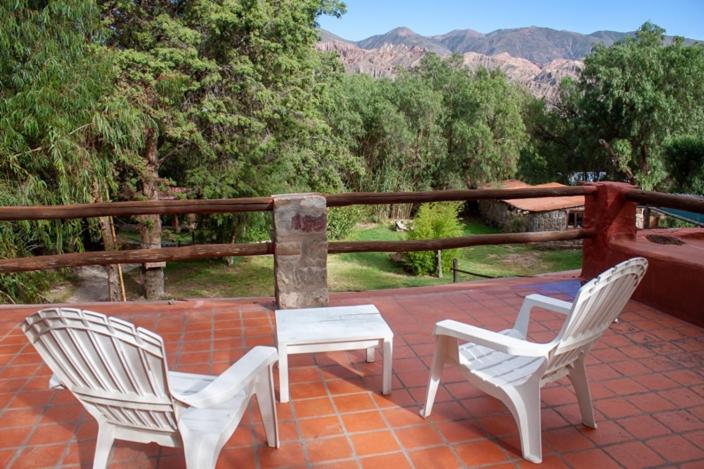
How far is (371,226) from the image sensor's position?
22.1m

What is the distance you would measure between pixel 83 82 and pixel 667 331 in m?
7.41

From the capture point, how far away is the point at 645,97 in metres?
19.2

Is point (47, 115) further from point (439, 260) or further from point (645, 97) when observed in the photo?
point (645, 97)

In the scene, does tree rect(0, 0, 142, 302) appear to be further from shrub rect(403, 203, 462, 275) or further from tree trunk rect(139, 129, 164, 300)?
shrub rect(403, 203, 462, 275)

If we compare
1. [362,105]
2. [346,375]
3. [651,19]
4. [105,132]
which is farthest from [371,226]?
[346,375]

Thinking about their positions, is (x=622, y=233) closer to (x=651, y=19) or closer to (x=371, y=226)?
(x=371, y=226)

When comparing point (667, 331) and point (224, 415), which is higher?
point (224, 415)

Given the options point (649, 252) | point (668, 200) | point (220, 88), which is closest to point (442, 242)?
point (649, 252)

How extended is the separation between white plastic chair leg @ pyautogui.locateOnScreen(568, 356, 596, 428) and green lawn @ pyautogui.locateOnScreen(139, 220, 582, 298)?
1144 centimetres

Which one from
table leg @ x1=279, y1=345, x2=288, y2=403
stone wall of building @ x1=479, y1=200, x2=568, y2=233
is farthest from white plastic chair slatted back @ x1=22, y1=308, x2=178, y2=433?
stone wall of building @ x1=479, y1=200, x2=568, y2=233

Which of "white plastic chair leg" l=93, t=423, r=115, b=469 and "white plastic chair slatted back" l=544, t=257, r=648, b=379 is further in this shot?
"white plastic chair slatted back" l=544, t=257, r=648, b=379

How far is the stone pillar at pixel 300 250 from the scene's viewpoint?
12.8ft

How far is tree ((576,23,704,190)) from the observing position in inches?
760

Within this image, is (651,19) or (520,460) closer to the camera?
(520,460)
